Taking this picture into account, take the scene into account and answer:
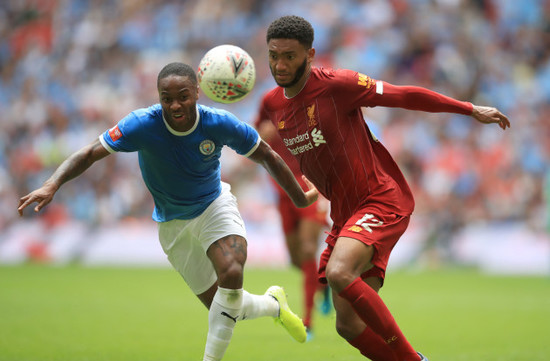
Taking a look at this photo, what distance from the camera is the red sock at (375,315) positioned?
16.5 feet

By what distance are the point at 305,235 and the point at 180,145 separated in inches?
137

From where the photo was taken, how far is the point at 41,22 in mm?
24625

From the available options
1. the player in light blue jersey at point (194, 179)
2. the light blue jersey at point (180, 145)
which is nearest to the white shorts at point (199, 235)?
the player in light blue jersey at point (194, 179)

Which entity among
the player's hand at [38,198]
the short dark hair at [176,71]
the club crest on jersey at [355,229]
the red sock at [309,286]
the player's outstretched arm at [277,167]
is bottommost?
the red sock at [309,286]

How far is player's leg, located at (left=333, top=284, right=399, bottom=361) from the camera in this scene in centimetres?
539

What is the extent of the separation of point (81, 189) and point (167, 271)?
4165mm

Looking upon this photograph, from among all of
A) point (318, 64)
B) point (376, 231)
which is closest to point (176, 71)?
point (376, 231)

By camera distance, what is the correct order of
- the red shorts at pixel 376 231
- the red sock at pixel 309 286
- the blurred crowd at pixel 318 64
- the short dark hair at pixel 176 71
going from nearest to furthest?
the red shorts at pixel 376 231
the short dark hair at pixel 176 71
the red sock at pixel 309 286
the blurred crowd at pixel 318 64

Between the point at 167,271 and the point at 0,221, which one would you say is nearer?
the point at 167,271

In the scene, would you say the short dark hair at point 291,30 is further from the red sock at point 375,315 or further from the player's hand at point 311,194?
the red sock at point 375,315

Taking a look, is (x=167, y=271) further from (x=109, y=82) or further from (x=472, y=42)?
(x=472, y=42)

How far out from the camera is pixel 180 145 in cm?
557

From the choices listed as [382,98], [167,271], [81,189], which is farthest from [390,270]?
[382,98]

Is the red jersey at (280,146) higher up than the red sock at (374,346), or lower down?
higher up
